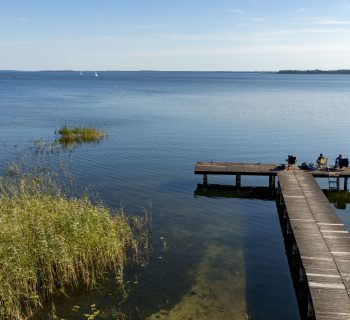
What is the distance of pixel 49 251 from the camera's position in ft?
51.3

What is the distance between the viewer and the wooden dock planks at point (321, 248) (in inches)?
519

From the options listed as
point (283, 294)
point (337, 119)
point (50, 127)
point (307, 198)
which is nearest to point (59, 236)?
point (283, 294)

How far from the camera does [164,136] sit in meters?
50.2

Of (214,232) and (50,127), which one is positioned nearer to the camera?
(214,232)

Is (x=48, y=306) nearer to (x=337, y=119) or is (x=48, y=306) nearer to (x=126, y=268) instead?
(x=126, y=268)

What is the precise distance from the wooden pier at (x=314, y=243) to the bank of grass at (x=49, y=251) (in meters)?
7.67

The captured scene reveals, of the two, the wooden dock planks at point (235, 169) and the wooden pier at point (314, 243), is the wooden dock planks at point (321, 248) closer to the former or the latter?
the wooden pier at point (314, 243)

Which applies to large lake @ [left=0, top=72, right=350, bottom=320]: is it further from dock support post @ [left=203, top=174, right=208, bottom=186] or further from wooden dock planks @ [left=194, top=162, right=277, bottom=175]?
wooden dock planks @ [left=194, top=162, right=277, bottom=175]

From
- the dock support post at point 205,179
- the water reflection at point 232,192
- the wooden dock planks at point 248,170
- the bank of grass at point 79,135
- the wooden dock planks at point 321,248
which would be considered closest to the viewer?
the wooden dock planks at point 321,248

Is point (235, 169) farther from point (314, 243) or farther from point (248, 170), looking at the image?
point (314, 243)

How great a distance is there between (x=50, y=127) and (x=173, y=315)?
149 feet

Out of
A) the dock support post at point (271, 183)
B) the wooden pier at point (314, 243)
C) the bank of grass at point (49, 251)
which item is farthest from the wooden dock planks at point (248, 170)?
the bank of grass at point (49, 251)

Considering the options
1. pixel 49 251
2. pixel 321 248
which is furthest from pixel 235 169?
pixel 49 251

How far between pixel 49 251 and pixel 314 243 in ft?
36.7
